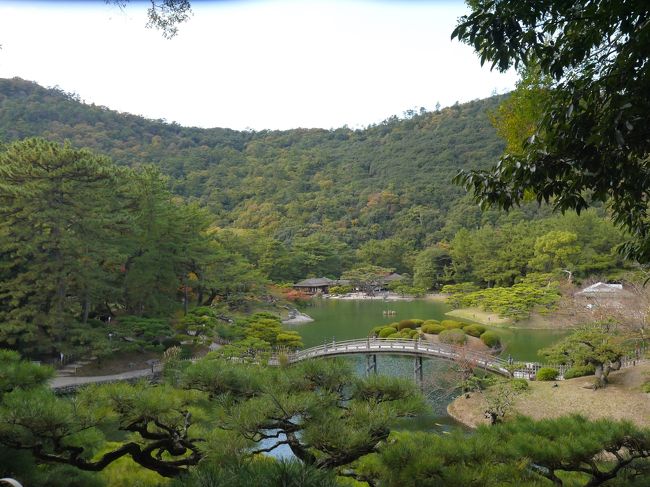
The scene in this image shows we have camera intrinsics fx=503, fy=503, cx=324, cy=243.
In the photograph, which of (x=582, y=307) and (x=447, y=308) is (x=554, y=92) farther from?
(x=447, y=308)

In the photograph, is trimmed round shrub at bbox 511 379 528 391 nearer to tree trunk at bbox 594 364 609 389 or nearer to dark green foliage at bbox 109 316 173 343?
tree trunk at bbox 594 364 609 389

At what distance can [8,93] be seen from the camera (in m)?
72.1

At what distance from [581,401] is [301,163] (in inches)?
2586

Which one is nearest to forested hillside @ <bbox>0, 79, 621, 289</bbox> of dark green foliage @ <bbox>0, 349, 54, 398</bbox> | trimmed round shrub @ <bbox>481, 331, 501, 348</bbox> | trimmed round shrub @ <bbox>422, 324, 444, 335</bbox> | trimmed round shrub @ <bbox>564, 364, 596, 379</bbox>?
trimmed round shrub @ <bbox>422, 324, 444, 335</bbox>

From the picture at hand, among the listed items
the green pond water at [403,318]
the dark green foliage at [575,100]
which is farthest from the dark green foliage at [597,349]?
the dark green foliage at [575,100]

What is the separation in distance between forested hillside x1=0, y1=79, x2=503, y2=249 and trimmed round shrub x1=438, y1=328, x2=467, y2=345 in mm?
29565

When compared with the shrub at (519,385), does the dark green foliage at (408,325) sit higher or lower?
lower

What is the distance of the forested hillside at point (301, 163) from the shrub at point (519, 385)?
118 feet

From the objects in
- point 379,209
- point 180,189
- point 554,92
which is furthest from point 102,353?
point 180,189

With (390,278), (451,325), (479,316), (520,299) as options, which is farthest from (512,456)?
(390,278)

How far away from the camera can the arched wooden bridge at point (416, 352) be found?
1360cm

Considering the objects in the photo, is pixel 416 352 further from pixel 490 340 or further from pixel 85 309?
pixel 85 309

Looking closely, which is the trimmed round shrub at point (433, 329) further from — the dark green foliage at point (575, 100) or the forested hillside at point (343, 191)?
the dark green foliage at point (575, 100)

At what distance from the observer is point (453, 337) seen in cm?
1727
